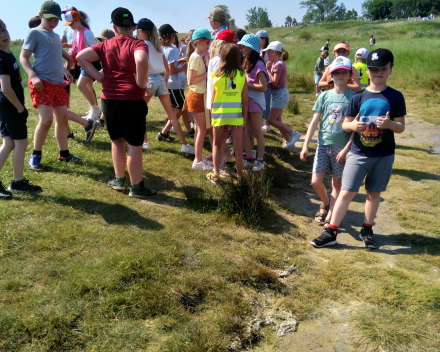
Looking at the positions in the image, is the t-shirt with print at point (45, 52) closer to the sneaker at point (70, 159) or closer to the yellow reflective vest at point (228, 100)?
the sneaker at point (70, 159)

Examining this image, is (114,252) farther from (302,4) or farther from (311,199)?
(302,4)

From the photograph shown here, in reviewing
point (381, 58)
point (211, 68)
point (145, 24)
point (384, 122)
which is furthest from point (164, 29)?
point (384, 122)

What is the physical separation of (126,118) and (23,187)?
1469mm

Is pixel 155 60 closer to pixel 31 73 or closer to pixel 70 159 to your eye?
pixel 31 73

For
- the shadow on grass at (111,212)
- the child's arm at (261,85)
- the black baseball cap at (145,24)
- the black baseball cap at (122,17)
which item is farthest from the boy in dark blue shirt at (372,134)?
the black baseball cap at (145,24)

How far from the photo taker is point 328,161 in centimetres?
417

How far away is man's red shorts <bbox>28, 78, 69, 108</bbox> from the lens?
4.75m

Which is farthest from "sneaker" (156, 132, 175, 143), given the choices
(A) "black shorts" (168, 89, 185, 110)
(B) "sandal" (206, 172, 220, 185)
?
(B) "sandal" (206, 172, 220, 185)

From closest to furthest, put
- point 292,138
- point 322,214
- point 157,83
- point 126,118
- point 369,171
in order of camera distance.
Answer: point 369,171, point 126,118, point 322,214, point 157,83, point 292,138

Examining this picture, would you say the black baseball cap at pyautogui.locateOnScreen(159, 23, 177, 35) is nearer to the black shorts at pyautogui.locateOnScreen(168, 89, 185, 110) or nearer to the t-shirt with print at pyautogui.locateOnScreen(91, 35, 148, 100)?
the black shorts at pyautogui.locateOnScreen(168, 89, 185, 110)

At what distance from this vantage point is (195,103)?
539 cm

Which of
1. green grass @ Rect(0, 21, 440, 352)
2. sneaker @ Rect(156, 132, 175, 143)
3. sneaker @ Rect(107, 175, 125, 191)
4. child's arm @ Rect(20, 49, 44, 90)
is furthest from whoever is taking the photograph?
sneaker @ Rect(156, 132, 175, 143)

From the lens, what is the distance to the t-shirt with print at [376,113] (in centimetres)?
345

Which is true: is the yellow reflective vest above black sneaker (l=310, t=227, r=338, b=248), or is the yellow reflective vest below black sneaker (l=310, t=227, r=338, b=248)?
above
